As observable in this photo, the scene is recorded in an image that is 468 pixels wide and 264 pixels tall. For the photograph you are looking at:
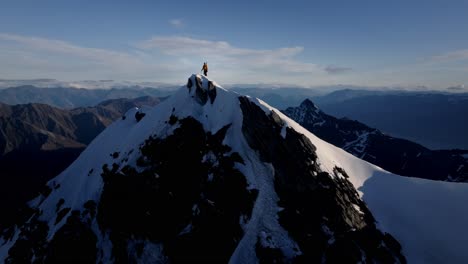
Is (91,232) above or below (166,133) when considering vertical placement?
below

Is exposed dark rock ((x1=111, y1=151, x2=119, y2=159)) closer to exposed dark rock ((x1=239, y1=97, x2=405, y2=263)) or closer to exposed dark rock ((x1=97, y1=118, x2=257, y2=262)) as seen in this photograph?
exposed dark rock ((x1=97, y1=118, x2=257, y2=262))

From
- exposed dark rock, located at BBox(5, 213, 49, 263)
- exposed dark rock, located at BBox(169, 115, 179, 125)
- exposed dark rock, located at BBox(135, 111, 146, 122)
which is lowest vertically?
exposed dark rock, located at BBox(5, 213, 49, 263)

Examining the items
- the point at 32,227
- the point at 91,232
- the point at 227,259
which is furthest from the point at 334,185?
the point at 32,227

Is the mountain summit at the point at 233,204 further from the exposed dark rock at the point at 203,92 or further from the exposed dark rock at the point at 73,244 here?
the exposed dark rock at the point at 203,92

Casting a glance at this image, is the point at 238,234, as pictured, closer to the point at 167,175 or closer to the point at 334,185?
the point at 167,175

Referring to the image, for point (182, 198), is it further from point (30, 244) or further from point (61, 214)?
point (30, 244)

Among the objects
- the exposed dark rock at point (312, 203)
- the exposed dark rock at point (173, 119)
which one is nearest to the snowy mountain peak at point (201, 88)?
the exposed dark rock at point (173, 119)

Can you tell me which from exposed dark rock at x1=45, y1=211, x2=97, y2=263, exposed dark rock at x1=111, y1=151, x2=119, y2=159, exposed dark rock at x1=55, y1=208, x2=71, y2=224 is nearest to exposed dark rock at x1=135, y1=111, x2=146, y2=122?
exposed dark rock at x1=111, y1=151, x2=119, y2=159
